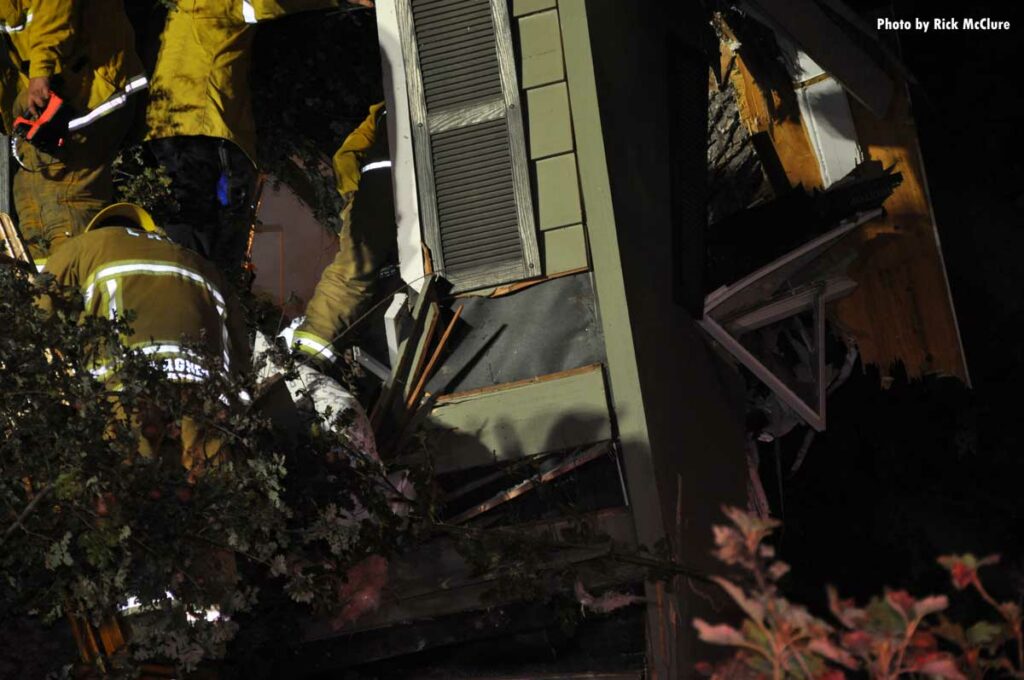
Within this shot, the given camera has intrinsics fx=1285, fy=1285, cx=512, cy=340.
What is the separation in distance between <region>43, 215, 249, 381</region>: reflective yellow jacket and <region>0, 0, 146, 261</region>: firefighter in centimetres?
114

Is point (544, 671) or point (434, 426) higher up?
point (434, 426)

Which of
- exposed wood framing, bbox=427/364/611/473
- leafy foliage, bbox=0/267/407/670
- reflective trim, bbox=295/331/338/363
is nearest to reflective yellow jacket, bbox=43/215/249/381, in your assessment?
leafy foliage, bbox=0/267/407/670

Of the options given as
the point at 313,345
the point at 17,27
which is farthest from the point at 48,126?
the point at 313,345

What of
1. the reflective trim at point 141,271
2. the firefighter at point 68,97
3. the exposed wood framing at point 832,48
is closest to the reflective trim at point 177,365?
the reflective trim at point 141,271

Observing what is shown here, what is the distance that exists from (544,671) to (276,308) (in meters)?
3.24

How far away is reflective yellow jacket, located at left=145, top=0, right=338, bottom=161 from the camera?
819 cm

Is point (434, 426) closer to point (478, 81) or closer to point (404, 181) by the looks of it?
point (404, 181)

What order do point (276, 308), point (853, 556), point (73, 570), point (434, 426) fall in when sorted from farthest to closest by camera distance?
1. point (853, 556)
2. point (276, 308)
3. point (434, 426)
4. point (73, 570)

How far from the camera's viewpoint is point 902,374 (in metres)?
9.52

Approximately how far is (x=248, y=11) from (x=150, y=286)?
2605mm

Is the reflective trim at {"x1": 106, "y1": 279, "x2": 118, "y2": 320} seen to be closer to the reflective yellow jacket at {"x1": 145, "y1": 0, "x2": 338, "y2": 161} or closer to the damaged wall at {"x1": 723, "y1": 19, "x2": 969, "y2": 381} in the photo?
the reflective yellow jacket at {"x1": 145, "y1": 0, "x2": 338, "y2": 161}

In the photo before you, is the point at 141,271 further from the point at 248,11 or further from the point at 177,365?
the point at 248,11

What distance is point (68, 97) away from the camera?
788cm

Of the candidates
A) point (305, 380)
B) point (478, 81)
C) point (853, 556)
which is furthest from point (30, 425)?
point (853, 556)
